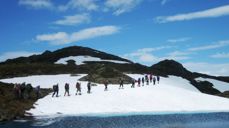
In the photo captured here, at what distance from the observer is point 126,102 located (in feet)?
201

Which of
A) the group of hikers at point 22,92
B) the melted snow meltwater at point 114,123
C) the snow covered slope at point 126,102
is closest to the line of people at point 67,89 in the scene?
the snow covered slope at point 126,102

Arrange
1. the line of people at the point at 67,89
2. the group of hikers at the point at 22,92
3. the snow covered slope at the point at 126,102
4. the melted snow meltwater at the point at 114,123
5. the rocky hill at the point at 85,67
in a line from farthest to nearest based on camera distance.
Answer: the rocky hill at the point at 85,67 < the line of people at the point at 67,89 < the group of hikers at the point at 22,92 < the snow covered slope at the point at 126,102 < the melted snow meltwater at the point at 114,123

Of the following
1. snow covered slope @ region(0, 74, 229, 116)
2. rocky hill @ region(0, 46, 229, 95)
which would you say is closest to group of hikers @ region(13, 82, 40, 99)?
snow covered slope @ region(0, 74, 229, 116)

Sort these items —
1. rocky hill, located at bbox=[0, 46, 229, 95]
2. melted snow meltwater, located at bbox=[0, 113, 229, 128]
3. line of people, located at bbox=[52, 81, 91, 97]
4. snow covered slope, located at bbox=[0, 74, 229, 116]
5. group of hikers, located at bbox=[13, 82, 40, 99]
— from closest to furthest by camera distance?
melted snow meltwater, located at bbox=[0, 113, 229, 128]
snow covered slope, located at bbox=[0, 74, 229, 116]
group of hikers, located at bbox=[13, 82, 40, 99]
line of people, located at bbox=[52, 81, 91, 97]
rocky hill, located at bbox=[0, 46, 229, 95]

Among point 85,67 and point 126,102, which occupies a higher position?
point 85,67

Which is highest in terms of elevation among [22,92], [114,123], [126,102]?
[22,92]

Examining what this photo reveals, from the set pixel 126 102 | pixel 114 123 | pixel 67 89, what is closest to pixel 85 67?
pixel 67 89

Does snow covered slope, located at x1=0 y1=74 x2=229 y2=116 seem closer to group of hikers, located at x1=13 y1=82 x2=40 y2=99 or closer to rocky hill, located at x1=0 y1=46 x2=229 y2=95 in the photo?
group of hikers, located at x1=13 y1=82 x2=40 y2=99

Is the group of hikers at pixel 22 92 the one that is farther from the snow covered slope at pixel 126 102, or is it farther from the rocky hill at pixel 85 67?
the rocky hill at pixel 85 67

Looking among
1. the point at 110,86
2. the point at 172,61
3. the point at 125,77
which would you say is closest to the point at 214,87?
the point at 172,61

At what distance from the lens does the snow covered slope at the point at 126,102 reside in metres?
55.9

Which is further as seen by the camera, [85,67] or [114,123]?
[85,67]

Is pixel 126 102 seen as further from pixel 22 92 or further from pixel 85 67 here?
pixel 85 67

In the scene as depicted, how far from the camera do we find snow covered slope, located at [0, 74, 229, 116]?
55.9m
